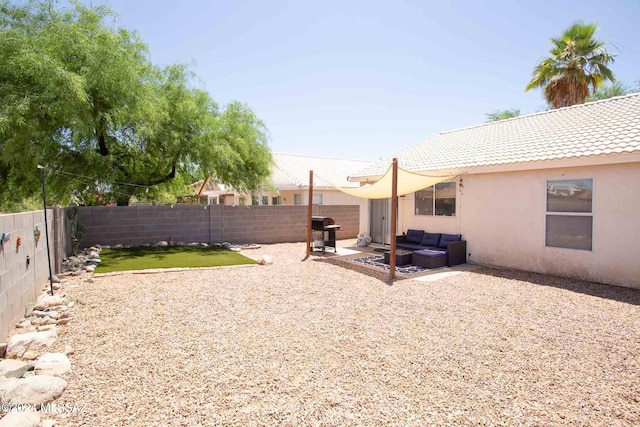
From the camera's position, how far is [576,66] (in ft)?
49.6

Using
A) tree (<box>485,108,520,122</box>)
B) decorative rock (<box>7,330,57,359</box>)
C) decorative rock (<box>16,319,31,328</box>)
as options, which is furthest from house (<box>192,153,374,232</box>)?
tree (<box>485,108,520,122</box>)

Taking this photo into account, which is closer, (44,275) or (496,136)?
(44,275)

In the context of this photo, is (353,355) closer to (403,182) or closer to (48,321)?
(48,321)

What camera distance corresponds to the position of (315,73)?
13.5 meters

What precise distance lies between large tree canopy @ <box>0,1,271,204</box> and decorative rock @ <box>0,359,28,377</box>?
8074 mm

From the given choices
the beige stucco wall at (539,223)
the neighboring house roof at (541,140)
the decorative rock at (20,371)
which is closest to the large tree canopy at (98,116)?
the neighboring house roof at (541,140)

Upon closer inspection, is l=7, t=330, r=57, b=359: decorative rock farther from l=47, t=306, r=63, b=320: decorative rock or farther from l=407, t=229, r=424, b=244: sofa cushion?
l=407, t=229, r=424, b=244: sofa cushion

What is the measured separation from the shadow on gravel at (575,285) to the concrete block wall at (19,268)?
28.6 feet

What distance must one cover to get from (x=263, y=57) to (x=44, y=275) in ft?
32.0

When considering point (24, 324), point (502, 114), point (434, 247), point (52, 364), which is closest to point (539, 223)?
point (434, 247)

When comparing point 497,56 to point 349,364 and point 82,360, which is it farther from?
point 82,360

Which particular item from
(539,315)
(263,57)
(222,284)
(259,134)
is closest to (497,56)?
(263,57)

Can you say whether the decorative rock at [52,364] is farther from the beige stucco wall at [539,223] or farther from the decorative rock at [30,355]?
the beige stucco wall at [539,223]

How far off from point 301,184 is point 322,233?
6942 millimetres
